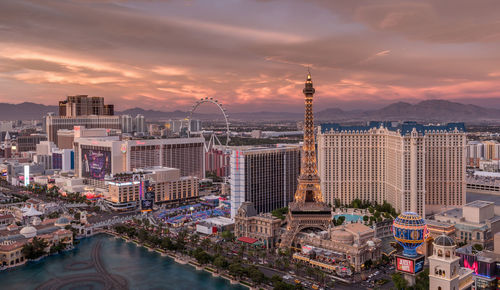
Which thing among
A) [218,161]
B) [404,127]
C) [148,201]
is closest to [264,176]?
[404,127]

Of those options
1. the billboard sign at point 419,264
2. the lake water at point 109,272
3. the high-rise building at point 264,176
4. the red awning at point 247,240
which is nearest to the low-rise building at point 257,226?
the red awning at point 247,240

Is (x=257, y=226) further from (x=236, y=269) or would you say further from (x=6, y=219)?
(x=6, y=219)

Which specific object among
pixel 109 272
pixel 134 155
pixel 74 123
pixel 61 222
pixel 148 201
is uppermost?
pixel 74 123

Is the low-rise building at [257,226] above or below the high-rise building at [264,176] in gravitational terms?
below

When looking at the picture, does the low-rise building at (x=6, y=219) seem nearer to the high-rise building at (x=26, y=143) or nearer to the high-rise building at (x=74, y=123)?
the high-rise building at (x=74, y=123)

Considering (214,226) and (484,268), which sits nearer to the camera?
(484,268)

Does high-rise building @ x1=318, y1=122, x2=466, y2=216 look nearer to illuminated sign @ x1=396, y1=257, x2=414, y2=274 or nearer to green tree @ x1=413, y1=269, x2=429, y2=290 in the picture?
illuminated sign @ x1=396, y1=257, x2=414, y2=274
